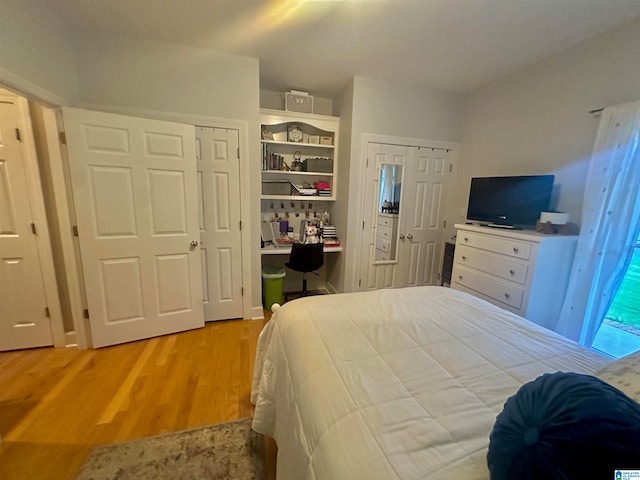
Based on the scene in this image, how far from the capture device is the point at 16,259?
2154mm

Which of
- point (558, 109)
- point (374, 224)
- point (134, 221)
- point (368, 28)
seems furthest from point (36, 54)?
point (558, 109)

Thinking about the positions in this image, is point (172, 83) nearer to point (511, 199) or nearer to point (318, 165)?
point (318, 165)

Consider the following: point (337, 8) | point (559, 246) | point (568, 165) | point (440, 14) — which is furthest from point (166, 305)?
point (568, 165)

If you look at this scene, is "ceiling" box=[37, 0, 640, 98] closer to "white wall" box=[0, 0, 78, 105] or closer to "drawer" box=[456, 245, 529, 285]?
"white wall" box=[0, 0, 78, 105]

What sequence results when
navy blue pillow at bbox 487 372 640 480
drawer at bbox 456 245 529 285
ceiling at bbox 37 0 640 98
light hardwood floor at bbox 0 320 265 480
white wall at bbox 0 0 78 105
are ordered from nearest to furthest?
navy blue pillow at bbox 487 372 640 480
light hardwood floor at bbox 0 320 265 480
white wall at bbox 0 0 78 105
ceiling at bbox 37 0 640 98
drawer at bbox 456 245 529 285

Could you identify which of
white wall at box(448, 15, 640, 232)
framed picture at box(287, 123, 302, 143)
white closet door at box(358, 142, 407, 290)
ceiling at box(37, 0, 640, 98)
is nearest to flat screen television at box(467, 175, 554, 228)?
white wall at box(448, 15, 640, 232)

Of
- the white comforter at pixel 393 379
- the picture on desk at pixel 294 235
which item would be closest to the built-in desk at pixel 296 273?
the picture on desk at pixel 294 235

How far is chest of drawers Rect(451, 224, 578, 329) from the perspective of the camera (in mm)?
2076

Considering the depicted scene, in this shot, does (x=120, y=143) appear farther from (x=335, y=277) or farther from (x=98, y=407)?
(x=335, y=277)

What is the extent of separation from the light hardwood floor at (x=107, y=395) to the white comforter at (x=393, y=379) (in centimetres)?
56

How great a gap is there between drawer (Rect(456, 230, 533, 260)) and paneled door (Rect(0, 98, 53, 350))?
3.76 meters

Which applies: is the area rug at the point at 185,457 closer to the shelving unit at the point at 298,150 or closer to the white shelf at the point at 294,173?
the shelving unit at the point at 298,150

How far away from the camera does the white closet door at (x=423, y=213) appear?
3305mm

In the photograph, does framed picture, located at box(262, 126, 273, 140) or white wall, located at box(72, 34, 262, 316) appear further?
framed picture, located at box(262, 126, 273, 140)
